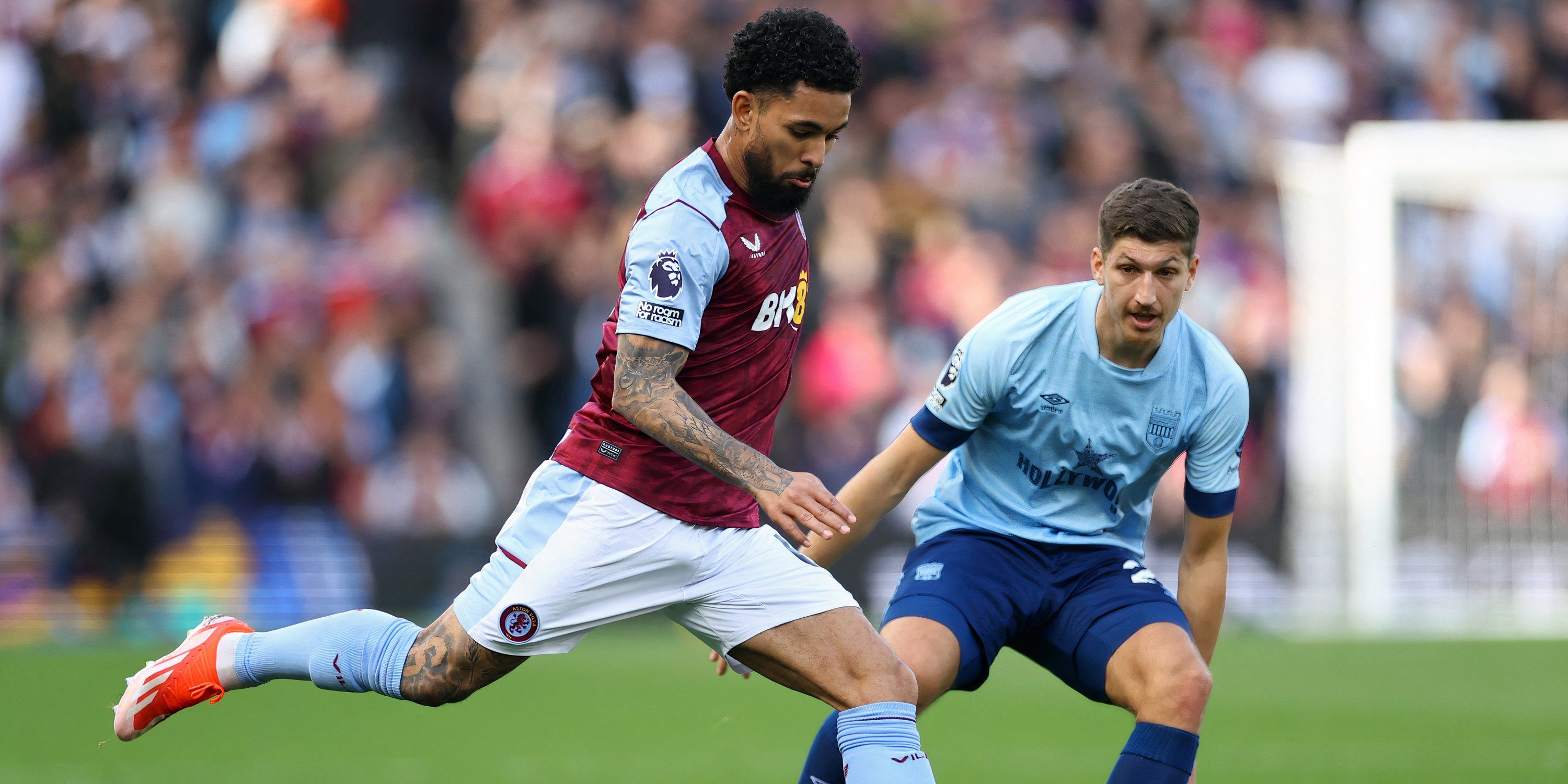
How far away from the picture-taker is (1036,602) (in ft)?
17.7

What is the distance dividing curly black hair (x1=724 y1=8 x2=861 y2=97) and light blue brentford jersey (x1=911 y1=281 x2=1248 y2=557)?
1.10 metres

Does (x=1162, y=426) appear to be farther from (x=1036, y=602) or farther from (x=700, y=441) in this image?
(x=700, y=441)

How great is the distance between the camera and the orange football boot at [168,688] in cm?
516

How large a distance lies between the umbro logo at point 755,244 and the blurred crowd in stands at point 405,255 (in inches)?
313

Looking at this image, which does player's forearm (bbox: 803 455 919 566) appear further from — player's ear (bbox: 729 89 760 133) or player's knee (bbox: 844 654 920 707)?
player's ear (bbox: 729 89 760 133)

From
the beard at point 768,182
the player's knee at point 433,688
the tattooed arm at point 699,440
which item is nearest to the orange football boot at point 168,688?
the player's knee at point 433,688

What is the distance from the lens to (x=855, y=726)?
Answer: 4.71 metres

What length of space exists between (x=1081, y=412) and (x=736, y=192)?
4.45 ft

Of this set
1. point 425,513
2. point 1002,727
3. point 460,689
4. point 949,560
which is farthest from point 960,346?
point 425,513

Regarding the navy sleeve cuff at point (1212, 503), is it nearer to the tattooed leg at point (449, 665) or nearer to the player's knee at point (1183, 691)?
the player's knee at point (1183, 691)

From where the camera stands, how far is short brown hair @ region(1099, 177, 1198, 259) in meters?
5.04

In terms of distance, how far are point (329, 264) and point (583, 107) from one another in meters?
2.32

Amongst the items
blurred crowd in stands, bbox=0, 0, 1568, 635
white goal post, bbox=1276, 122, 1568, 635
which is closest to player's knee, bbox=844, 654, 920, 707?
blurred crowd in stands, bbox=0, 0, 1568, 635

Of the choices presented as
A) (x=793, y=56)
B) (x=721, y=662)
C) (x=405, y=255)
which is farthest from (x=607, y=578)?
(x=405, y=255)
